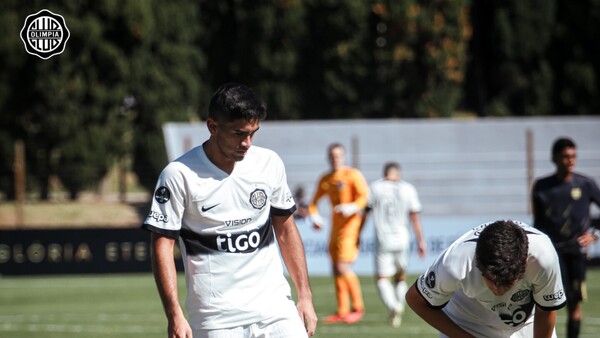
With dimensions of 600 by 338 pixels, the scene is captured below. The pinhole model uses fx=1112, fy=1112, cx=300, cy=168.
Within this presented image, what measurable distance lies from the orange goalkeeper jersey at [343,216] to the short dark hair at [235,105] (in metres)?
8.59

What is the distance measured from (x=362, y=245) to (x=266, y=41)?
22508mm

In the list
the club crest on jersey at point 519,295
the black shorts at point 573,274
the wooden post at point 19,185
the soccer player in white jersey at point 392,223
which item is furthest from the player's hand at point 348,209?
the wooden post at point 19,185

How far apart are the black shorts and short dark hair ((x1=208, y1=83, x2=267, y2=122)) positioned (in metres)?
5.85

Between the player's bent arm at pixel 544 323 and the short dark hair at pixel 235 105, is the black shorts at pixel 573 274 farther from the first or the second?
the short dark hair at pixel 235 105

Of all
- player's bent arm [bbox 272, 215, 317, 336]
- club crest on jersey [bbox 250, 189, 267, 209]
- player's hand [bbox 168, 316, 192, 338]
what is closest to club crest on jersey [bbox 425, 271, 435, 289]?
player's bent arm [bbox 272, 215, 317, 336]

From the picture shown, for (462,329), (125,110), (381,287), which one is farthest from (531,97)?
(462,329)

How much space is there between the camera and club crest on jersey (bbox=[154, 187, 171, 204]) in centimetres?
589

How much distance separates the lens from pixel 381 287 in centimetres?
1405

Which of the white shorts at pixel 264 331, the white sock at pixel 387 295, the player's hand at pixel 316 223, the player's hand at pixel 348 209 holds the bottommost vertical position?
the white sock at pixel 387 295

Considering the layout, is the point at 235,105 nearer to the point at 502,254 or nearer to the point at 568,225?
the point at 502,254

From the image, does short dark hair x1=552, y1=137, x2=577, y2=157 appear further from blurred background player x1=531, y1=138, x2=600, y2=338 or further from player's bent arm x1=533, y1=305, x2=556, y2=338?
player's bent arm x1=533, y1=305, x2=556, y2=338

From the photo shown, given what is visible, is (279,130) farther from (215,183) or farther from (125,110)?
(215,183)

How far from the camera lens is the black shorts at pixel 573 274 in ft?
35.8

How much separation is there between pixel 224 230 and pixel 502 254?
1553mm
